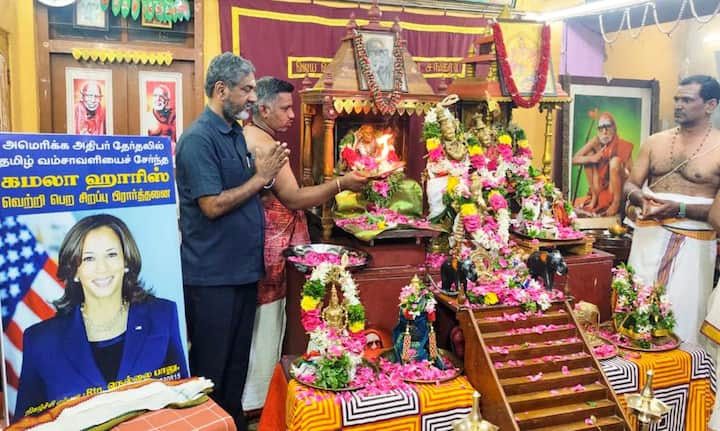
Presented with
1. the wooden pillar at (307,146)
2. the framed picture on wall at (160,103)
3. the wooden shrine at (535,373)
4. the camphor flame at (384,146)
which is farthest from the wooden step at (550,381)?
the framed picture on wall at (160,103)

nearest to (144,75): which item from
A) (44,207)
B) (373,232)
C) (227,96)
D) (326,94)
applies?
(326,94)

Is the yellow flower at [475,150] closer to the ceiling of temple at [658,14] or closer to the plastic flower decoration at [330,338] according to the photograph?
the plastic flower decoration at [330,338]

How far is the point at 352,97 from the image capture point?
4.45 metres

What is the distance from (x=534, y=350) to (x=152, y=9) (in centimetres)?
411

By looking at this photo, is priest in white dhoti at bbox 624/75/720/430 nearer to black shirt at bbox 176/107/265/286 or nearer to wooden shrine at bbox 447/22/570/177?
wooden shrine at bbox 447/22/570/177

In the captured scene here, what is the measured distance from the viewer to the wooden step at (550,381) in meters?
3.40

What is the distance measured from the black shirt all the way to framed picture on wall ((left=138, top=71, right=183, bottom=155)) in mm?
2103

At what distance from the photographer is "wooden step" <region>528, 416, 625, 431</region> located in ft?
10.9

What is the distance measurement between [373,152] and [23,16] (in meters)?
2.99

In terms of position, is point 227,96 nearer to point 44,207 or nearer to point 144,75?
point 44,207

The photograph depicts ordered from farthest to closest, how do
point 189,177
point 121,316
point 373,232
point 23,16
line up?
point 23,16, point 373,232, point 189,177, point 121,316

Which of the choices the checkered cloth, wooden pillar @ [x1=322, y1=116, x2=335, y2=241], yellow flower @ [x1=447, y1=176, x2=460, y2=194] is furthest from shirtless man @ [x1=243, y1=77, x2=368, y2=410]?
the checkered cloth

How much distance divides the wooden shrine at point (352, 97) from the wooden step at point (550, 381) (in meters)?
1.79

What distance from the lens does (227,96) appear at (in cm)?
342
